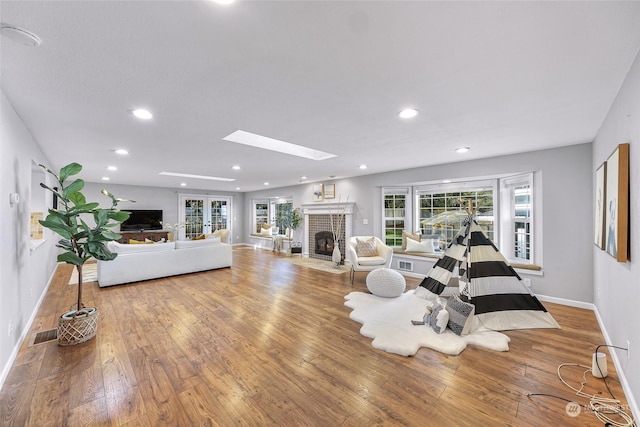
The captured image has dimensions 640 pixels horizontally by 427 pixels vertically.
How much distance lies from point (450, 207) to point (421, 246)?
3.23ft

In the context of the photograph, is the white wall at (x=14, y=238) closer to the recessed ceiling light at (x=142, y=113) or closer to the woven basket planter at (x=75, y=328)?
the woven basket planter at (x=75, y=328)

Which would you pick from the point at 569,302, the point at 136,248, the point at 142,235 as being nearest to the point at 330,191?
the point at 136,248

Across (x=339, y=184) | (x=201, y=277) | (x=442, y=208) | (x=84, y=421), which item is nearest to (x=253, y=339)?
(x=84, y=421)

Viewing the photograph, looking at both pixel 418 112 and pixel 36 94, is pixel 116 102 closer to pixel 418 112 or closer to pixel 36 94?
pixel 36 94

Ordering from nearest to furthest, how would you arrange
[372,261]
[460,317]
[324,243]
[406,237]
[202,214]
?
1. [460,317]
2. [372,261]
3. [406,237]
4. [324,243]
5. [202,214]

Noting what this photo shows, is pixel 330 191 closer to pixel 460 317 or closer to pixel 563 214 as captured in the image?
pixel 563 214

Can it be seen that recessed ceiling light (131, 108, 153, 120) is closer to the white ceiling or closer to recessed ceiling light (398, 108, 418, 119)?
the white ceiling

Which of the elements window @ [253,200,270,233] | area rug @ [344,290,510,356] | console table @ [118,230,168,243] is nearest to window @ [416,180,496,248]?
area rug @ [344,290,510,356]

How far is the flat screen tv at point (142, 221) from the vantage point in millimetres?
8109

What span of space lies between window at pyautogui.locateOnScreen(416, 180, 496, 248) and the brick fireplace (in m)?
1.74

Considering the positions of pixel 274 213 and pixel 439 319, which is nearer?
pixel 439 319

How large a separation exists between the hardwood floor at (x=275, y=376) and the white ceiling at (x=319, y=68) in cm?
225

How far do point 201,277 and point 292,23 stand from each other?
5.17 meters

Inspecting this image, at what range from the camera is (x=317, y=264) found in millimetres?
6746
